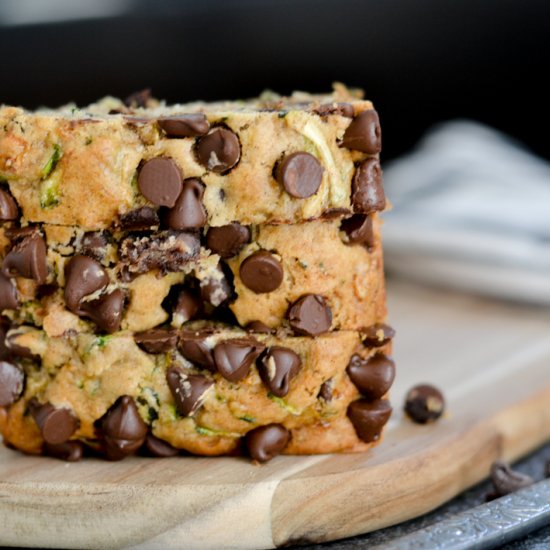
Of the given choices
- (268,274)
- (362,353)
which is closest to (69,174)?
(268,274)

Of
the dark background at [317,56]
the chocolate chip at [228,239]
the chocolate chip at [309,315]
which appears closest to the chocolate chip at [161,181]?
the chocolate chip at [228,239]

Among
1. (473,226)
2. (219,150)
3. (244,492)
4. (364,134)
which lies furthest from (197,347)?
(473,226)

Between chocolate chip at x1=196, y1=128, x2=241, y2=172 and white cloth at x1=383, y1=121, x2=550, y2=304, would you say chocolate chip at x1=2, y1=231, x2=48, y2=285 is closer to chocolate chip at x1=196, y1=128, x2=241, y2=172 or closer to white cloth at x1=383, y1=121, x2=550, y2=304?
chocolate chip at x1=196, y1=128, x2=241, y2=172

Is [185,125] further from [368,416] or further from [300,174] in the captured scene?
[368,416]

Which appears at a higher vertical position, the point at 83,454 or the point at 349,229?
the point at 349,229

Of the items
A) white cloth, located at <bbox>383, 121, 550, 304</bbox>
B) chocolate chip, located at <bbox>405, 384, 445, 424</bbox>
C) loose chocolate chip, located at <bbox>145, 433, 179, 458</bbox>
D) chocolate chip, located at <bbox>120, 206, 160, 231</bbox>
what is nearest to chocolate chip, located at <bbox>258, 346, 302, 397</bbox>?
loose chocolate chip, located at <bbox>145, 433, 179, 458</bbox>

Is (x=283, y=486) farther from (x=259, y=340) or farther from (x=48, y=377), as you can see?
(x=48, y=377)
